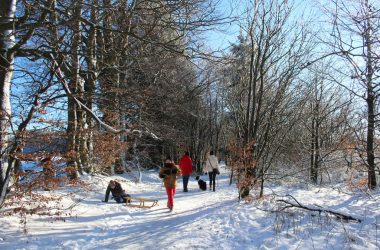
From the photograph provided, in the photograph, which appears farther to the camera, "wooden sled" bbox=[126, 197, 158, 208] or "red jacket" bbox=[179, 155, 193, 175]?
"red jacket" bbox=[179, 155, 193, 175]

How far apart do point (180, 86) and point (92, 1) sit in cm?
1491

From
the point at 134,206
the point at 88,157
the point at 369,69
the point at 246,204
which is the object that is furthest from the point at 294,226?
the point at 88,157

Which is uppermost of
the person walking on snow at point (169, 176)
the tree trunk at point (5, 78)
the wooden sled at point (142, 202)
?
the tree trunk at point (5, 78)

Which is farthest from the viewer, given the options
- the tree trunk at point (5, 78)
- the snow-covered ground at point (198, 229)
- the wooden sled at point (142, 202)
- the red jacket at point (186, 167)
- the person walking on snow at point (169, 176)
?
the red jacket at point (186, 167)

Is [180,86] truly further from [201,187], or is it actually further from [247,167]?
[247,167]

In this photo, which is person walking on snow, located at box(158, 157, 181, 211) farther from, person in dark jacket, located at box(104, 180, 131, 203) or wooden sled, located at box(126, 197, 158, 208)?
person in dark jacket, located at box(104, 180, 131, 203)

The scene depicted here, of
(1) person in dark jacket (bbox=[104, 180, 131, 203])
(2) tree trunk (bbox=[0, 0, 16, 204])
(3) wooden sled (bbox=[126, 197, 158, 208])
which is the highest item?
(2) tree trunk (bbox=[0, 0, 16, 204])

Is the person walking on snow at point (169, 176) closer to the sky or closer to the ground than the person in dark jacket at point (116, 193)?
closer to the sky

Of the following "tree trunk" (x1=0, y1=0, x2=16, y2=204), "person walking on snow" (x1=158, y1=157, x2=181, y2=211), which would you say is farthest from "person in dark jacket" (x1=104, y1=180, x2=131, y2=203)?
"tree trunk" (x1=0, y1=0, x2=16, y2=204)

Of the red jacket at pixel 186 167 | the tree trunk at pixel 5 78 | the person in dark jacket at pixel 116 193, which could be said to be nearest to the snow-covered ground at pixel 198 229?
the person in dark jacket at pixel 116 193

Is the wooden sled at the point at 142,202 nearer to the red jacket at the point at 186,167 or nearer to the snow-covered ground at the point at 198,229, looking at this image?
the snow-covered ground at the point at 198,229

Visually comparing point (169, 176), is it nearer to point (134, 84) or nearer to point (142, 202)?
point (142, 202)

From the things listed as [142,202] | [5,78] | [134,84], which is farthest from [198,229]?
[134,84]

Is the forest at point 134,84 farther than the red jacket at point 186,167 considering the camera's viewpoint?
No
